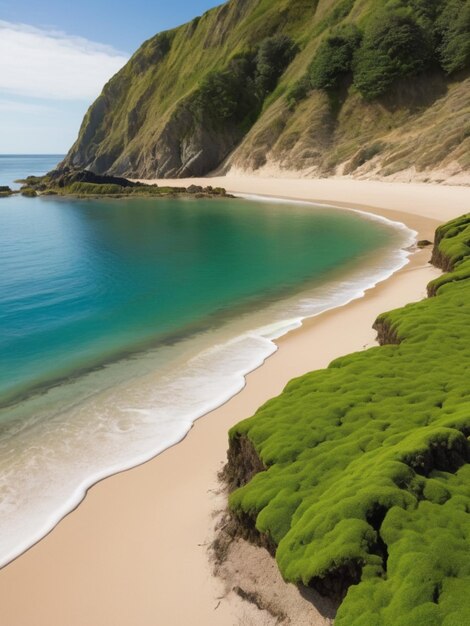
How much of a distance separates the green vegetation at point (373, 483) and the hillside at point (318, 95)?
5113 centimetres

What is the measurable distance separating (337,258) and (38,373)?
21.7m

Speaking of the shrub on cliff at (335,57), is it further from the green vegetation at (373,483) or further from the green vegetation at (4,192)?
the green vegetation at (373,483)

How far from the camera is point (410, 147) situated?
6331 centimetres

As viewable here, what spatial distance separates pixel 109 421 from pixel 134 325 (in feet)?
29.6

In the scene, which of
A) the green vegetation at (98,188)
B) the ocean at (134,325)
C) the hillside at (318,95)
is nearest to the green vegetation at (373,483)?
the ocean at (134,325)

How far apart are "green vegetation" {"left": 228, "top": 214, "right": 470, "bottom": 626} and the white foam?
327 centimetres

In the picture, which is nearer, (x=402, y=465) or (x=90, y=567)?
(x=402, y=465)

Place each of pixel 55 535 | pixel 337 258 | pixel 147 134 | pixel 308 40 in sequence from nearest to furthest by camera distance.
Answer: pixel 55 535 → pixel 337 258 → pixel 308 40 → pixel 147 134

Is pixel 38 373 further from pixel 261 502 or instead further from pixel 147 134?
pixel 147 134

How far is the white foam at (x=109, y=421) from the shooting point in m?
9.86

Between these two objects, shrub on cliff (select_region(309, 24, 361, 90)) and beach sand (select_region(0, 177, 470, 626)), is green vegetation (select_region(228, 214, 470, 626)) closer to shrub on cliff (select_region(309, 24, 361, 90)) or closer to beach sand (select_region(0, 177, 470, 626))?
beach sand (select_region(0, 177, 470, 626))

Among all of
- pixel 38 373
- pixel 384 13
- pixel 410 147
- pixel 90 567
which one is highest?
pixel 384 13

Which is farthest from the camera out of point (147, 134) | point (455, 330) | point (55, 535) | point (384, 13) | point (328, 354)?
point (147, 134)

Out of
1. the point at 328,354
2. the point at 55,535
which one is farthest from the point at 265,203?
the point at 55,535
